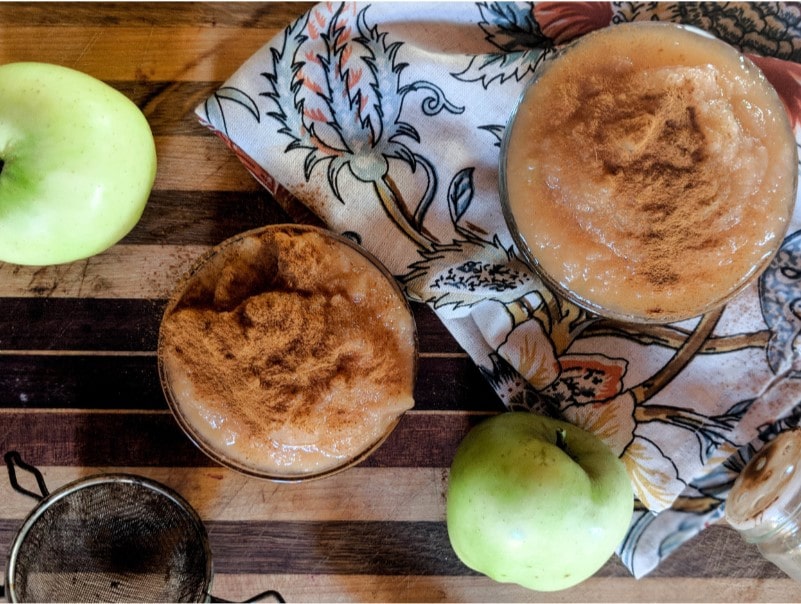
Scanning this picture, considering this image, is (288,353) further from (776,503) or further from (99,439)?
(776,503)

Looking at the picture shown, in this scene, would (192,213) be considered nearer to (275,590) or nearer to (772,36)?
(275,590)

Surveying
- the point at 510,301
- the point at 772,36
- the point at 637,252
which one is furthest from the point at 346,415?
the point at 772,36

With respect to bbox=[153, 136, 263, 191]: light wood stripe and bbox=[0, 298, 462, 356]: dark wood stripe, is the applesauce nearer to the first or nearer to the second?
bbox=[153, 136, 263, 191]: light wood stripe

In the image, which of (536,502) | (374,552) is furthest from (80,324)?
(536,502)

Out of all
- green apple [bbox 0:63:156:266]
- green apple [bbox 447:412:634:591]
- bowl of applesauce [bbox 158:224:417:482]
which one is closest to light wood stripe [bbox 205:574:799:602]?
green apple [bbox 447:412:634:591]

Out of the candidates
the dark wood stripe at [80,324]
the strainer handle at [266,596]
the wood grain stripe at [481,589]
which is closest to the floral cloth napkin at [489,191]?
the wood grain stripe at [481,589]

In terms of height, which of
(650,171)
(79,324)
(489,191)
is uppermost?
(650,171)
